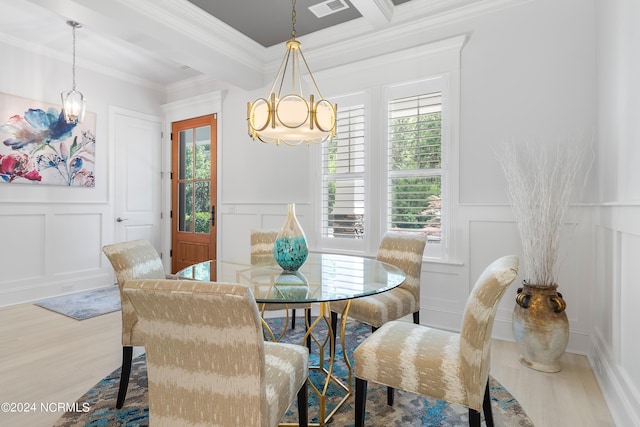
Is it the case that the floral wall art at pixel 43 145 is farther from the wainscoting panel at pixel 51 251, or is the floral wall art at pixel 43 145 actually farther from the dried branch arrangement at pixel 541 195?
the dried branch arrangement at pixel 541 195

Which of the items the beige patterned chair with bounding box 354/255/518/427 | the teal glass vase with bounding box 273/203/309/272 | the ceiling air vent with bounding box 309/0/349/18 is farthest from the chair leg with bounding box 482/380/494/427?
the ceiling air vent with bounding box 309/0/349/18

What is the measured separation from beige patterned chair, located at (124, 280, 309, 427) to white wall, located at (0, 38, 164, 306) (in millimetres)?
3834

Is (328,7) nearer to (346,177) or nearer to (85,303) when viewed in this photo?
(346,177)

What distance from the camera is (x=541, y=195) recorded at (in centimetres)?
242

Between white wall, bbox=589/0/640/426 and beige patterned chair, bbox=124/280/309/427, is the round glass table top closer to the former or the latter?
beige patterned chair, bbox=124/280/309/427

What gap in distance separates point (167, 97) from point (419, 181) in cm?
430

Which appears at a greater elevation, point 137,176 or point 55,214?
point 137,176

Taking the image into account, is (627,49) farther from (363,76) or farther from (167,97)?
(167,97)

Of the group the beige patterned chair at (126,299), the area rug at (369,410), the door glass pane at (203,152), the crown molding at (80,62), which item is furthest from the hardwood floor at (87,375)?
the crown molding at (80,62)

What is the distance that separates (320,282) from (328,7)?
8.73ft

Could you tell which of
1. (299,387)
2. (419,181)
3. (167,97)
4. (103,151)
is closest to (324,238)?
(419,181)

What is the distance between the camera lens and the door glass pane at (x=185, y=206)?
5.18 meters

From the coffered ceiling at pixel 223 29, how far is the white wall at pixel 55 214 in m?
0.21

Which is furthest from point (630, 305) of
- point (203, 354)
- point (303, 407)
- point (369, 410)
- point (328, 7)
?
point (328, 7)
